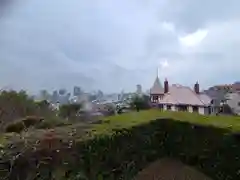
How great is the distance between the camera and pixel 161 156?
6.78 m

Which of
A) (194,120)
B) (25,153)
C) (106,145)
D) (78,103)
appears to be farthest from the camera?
(78,103)

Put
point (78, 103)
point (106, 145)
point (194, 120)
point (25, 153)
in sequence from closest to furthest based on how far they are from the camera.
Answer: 1. point (25, 153)
2. point (106, 145)
3. point (194, 120)
4. point (78, 103)

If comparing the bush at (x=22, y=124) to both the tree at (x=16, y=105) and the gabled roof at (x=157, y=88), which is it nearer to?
the tree at (x=16, y=105)

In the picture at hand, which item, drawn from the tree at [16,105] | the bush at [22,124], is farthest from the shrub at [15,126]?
the tree at [16,105]

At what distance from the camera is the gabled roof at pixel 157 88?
3750 cm

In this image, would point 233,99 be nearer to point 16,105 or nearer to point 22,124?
point 16,105

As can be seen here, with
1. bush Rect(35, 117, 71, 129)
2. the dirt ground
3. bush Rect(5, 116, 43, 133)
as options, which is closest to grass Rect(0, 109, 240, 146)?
the dirt ground

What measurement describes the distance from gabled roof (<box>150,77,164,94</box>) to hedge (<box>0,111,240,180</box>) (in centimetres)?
3042

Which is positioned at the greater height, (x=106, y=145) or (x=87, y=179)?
(x=106, y=145)

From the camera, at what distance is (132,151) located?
6.58m

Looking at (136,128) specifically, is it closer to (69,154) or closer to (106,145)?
(106,145)

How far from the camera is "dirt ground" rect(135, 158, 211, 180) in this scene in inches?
262

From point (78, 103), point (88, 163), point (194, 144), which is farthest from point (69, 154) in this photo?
→ point (78, 103)

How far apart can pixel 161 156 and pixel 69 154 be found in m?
1.51
